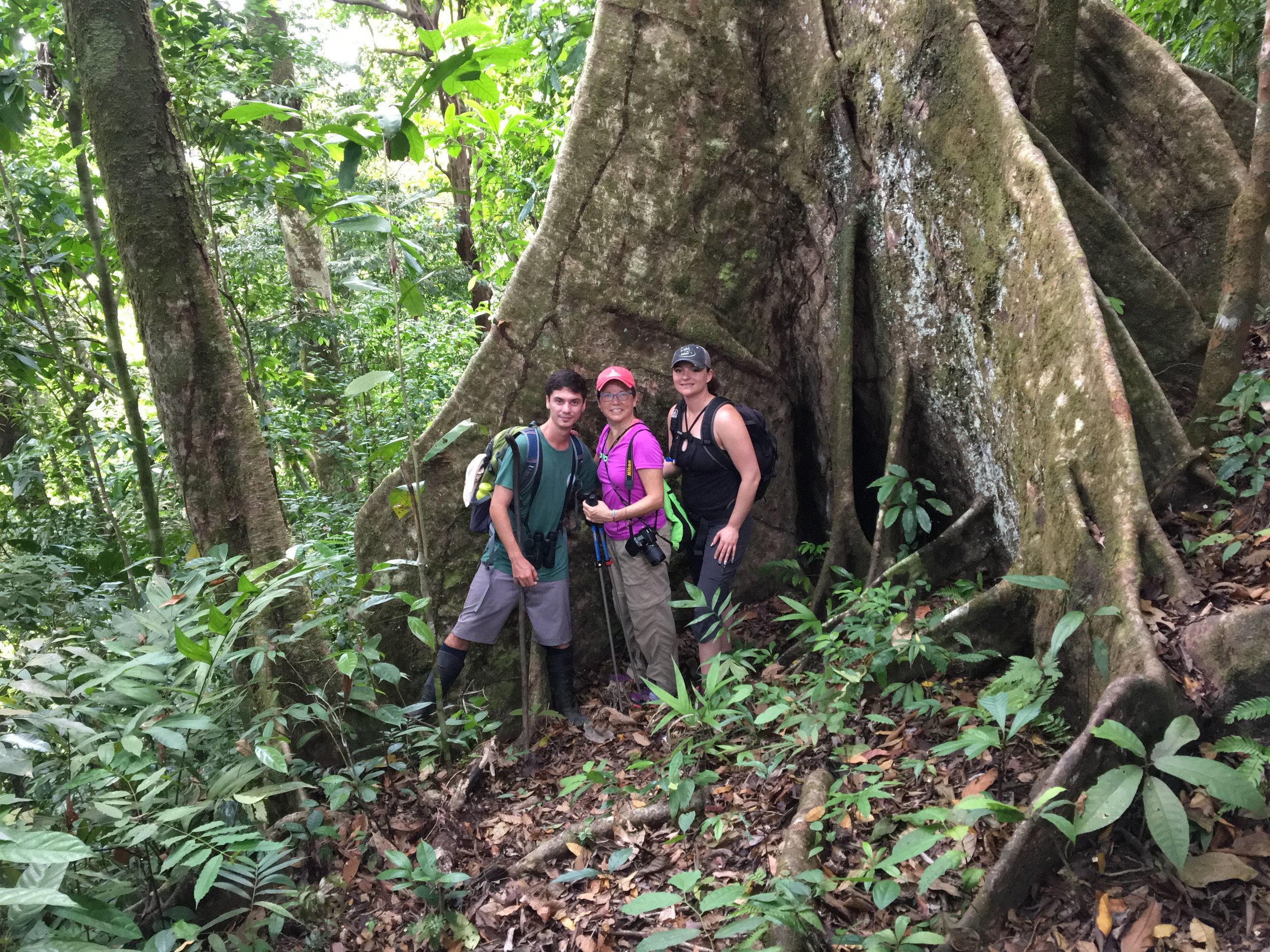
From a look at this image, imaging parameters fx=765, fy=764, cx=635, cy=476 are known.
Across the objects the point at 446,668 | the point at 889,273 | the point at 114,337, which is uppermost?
the point at 114,337

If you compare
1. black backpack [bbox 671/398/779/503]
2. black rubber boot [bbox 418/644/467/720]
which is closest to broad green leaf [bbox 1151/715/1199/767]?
black backpack [bbox 671/398/779/503]

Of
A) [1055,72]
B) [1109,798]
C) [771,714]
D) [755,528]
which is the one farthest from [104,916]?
[1055,72]

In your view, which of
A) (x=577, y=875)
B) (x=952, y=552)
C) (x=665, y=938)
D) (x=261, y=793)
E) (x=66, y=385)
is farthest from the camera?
(x=66, y=385)

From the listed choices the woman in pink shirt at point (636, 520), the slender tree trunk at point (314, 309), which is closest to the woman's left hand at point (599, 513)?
the woman in pink shirt at point (636, 520)

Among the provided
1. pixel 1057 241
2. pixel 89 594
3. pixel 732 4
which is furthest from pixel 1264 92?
pixel 89 594

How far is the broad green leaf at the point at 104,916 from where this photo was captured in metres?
2.10

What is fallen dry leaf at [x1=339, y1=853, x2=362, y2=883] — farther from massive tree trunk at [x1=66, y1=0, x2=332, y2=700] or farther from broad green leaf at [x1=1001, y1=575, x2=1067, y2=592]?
broad green leaf at [x1=1001, y1=575, x2=1067, y2=592]

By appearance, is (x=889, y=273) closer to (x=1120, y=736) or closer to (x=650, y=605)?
(x=650, y=605)

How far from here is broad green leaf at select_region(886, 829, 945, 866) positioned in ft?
6.77

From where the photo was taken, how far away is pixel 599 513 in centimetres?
427

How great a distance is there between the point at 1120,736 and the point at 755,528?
10.7ft

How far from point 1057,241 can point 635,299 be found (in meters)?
2.40

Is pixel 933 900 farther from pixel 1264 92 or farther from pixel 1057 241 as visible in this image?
pixel 1264 92

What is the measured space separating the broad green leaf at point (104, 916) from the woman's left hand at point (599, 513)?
263 centimetres
